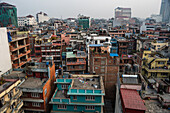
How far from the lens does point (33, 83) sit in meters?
24.6

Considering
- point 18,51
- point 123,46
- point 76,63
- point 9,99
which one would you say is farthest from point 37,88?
point 123,46

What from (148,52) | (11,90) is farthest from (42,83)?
(148,52)

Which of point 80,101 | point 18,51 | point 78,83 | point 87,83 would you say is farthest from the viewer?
point 18,51

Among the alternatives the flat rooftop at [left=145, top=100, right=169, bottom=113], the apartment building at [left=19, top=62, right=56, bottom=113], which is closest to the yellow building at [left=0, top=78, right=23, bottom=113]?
the apartment building at [left=19, top=62, right=56, bottom=113]

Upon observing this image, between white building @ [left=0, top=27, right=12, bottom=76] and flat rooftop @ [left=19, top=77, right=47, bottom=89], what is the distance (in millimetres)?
7248

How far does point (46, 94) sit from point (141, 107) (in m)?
16.1

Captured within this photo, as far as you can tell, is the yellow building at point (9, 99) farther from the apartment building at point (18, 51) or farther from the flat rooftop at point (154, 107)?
the flat rooftop at point (154, 107)

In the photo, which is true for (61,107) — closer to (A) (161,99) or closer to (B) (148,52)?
(A) (161,99)

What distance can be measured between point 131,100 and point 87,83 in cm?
1092

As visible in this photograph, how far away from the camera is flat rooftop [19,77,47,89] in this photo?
2341 centimetres

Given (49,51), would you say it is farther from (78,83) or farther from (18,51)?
(78,83)

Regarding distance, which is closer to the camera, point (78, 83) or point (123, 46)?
point (78, 83)

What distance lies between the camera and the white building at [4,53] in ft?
94.2

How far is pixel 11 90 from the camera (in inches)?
715
